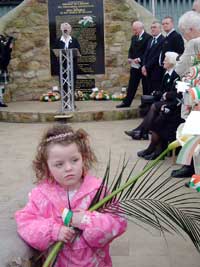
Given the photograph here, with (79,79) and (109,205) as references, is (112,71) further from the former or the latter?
(109,205)

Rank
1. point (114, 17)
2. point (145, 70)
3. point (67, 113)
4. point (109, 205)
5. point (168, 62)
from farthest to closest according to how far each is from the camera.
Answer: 1. point (114, 17)
2. point (67, 113)
3. point (145, 70)
4. point (168, 62)
5. point (109, 205)

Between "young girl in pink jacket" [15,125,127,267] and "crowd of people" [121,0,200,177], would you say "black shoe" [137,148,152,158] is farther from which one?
"young girl in pink jacket" [15,125,127,267]

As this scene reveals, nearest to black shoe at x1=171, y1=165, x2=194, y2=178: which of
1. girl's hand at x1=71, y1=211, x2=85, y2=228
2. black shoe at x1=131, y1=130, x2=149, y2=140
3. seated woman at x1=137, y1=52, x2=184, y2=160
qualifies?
seated woman at x1=137, y1=52, x2=184, y2=160

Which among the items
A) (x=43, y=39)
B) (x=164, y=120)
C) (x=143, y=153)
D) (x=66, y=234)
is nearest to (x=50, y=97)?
(x=43, y=39)

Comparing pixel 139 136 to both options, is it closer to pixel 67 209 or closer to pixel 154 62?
pixel 154 62

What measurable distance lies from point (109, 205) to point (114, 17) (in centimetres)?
1016

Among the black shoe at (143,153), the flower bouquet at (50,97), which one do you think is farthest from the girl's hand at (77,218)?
the flower bouquet at (50,97)

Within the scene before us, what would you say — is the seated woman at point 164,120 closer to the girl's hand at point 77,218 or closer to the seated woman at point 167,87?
the seated woman at point 167,87

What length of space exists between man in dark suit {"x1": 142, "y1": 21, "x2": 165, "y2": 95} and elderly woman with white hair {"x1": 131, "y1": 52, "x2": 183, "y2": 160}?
1708mm

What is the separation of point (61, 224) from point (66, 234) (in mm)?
88

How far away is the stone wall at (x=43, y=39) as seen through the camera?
12.1m

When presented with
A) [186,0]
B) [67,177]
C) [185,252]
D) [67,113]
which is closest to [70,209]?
[67,177]

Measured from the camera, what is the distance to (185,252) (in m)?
3.95

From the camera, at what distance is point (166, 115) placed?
6703 millimetres
